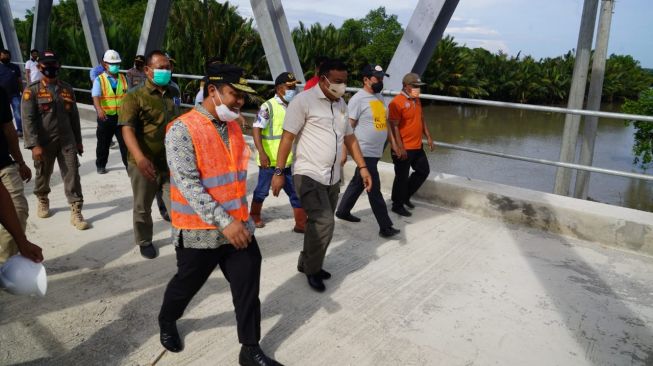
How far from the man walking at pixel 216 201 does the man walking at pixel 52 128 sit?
2.42 metres

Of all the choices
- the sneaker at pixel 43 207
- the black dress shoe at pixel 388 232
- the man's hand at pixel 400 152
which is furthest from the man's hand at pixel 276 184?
the sneaker at pixel 43 207

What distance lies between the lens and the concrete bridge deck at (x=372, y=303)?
8.64 feet

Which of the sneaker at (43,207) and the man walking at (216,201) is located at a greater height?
the man walking at (216,201)

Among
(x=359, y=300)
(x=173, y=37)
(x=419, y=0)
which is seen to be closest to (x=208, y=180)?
(x=359, y=300)

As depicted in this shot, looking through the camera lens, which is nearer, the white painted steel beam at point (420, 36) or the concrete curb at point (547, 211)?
the concrete curb at point (547, 211)

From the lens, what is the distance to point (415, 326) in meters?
2.91

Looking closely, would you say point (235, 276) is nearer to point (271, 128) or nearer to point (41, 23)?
point (271, 128)

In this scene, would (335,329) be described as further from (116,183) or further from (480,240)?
(116,183)

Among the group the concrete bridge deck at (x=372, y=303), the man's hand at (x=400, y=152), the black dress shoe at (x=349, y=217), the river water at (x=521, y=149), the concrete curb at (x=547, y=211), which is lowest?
the river water at (x=521, y=149)

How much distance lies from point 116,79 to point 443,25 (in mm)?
4069

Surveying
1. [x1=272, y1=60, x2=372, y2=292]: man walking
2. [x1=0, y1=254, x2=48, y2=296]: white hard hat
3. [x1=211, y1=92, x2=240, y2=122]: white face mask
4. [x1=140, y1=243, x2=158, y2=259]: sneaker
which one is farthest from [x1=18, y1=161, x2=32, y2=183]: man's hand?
[x1=211, y1=92, x2=240, y2=122]: white face mask

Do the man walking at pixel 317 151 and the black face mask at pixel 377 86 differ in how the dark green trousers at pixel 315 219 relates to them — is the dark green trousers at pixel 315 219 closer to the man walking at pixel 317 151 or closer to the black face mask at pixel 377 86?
the man walking at pixel 317 151

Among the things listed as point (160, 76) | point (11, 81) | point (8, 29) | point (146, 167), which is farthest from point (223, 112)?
point (8, 29)

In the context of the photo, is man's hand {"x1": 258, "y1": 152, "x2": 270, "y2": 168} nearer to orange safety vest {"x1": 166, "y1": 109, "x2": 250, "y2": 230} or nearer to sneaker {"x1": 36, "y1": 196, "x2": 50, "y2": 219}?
orange safety vest {"x1": 166, "y1": 109, "x2": 250, "y2": 230}
